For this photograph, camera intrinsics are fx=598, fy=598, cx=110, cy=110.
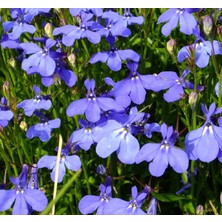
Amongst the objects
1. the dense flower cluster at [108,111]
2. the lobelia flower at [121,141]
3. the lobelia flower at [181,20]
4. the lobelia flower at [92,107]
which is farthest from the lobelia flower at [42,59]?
the lobelia flower at [181,20]

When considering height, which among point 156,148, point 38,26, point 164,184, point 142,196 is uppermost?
point 38,26

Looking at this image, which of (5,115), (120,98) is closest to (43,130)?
(5,115)

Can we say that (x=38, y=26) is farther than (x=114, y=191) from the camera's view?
Yes

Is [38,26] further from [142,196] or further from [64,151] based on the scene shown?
[142,196]

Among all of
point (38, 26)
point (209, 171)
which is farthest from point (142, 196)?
point (38, 26)

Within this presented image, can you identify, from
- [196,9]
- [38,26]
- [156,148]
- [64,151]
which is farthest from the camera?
[38,26]

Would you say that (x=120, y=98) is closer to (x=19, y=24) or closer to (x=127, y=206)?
(x=127, y=206)

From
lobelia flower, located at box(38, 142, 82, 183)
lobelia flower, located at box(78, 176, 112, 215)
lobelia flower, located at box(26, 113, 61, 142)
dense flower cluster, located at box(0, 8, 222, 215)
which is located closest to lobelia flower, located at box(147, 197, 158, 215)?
dense flower cluster, located at box(0, 8, 222, 215)
